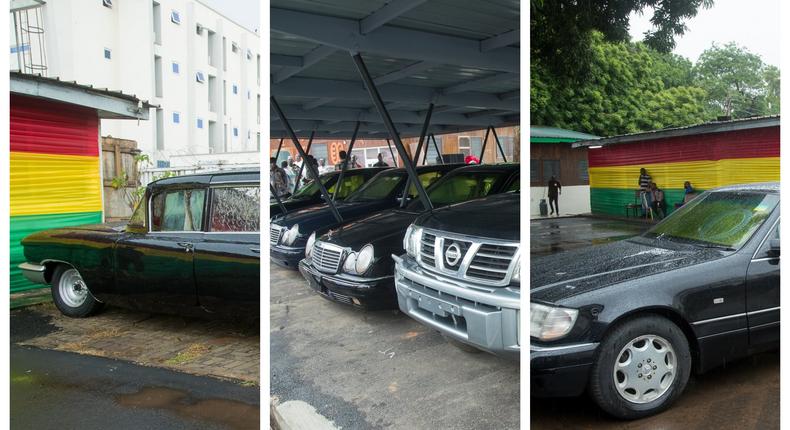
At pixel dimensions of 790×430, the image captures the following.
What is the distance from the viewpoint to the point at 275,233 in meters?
2.56

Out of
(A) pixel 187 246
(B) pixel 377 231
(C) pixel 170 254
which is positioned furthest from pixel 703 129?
(C) pixel 170 254

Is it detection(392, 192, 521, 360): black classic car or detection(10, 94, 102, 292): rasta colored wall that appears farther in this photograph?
detection(10, 94, 102, 292): rasta colored wall

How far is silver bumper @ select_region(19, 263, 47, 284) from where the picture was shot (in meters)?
2.81

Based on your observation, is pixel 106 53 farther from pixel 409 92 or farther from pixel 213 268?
pixel 409 92

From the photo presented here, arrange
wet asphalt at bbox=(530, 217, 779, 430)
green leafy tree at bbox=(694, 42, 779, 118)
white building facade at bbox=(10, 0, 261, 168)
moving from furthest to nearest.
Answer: white building facade at bbox=(10, 0, 261, 168) → green leafy tree at bbox=(694, 42, 779, 118) → wet asphalt at bbox=(530, 217, 779, 430)

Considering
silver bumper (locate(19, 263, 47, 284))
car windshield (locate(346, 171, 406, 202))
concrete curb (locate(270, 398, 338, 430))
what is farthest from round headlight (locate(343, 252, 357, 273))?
silver bumper (locate(19, 263, 47, 284))

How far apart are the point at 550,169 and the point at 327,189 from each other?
104cm

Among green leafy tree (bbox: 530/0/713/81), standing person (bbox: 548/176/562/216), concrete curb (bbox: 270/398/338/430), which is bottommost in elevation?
concrete curb (bbox: 270/398/338/430)

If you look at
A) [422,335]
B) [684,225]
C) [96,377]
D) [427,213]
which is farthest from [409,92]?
[96,377]

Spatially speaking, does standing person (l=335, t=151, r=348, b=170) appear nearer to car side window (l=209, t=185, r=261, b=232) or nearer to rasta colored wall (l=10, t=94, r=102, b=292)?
car side window (l=209, t=185, r=261, b=232)

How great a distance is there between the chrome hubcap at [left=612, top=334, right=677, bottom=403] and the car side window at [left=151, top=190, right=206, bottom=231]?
1.88 m

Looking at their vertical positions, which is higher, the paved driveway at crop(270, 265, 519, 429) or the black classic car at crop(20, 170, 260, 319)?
the black classic car at crop(20, 170, 260, 319)

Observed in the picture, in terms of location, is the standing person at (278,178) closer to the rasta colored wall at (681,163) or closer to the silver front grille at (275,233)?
the silver front grille at (275,233)

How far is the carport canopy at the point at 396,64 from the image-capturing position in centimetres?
243
